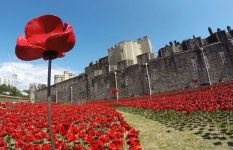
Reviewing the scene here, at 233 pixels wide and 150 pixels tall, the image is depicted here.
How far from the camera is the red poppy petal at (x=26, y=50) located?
79.2 inches

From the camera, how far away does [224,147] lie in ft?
17.1

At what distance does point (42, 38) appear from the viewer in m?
2.09

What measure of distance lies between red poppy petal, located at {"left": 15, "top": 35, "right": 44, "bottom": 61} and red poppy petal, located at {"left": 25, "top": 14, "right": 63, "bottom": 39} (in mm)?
89

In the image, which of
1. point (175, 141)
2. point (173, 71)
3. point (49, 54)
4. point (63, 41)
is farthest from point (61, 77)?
point (63, 41)

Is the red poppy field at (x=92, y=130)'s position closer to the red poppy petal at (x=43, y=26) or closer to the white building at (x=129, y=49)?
the red poppy petal at (x=43, y=26)

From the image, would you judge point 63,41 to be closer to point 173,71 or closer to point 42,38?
point 42,38

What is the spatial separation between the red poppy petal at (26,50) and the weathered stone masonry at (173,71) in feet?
84.8

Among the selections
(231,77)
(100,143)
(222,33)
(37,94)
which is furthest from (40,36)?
(37,94)

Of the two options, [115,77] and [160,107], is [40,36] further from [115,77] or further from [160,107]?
[115,77]

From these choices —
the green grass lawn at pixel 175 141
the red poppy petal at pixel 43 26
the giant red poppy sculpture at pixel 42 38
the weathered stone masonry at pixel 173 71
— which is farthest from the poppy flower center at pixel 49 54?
the weathered stone masonry at pixel 173 71

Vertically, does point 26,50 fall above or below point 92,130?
above

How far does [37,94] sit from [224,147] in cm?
6509

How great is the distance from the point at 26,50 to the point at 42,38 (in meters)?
0.20

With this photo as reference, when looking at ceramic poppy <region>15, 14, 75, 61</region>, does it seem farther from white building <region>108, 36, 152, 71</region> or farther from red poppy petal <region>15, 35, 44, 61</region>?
white building <region>108, 36, 152, 71</region>
